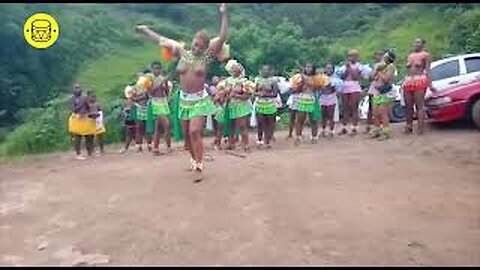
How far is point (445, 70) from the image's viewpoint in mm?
14273

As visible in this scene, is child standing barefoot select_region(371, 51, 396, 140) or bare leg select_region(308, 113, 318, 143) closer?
child standing barefoot select_region(371, 51, 396, 140)

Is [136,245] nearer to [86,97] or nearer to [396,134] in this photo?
[86,97]

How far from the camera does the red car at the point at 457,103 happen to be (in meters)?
13.3

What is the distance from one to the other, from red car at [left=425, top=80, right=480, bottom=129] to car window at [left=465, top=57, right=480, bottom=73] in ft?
2.23

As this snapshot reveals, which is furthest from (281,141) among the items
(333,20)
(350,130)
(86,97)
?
(333,20)

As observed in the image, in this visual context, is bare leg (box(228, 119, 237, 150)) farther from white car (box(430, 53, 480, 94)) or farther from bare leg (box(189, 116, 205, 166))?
white car (box(430, 53, 480, 94))

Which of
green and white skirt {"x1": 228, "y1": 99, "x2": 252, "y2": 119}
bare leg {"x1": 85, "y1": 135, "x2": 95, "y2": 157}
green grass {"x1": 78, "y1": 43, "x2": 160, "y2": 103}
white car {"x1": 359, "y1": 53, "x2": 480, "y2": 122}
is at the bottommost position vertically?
bare leg {"x1": 85, "y1": 135, "x2": 95, "y2": 157}

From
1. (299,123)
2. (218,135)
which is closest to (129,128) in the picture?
(218,135)

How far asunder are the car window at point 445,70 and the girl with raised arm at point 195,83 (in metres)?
6.52

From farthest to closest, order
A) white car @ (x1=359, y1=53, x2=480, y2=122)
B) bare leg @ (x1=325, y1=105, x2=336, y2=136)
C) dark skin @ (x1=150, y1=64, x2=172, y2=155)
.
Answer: white car @ (x1=359, y1=53, x2=480, y2=122) → bare leg @ (x1=325, y1=105, x2=336, y2=136) → dark skin @ (x1=150, y1=64, x2=172, y2=155)

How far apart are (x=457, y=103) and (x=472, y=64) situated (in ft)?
3.64

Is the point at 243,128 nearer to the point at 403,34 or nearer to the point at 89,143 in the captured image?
the point at 89,143

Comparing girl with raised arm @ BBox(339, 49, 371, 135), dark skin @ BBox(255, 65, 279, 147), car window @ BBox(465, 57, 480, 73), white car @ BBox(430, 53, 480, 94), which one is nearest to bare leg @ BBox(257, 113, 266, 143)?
dark skin @ BBox(255, 65, 279, 147)

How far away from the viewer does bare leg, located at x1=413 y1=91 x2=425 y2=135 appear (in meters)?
12.7
